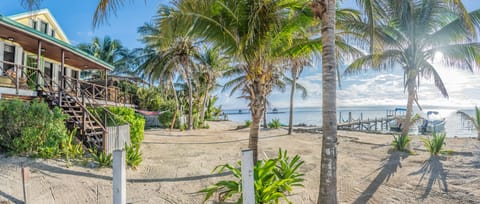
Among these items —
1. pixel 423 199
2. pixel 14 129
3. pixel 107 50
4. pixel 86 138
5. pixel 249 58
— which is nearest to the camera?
pixel 423 199

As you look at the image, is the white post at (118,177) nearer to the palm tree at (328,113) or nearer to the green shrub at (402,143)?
the palm tree at (328,113)

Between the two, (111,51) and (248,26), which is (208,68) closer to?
(248,26)

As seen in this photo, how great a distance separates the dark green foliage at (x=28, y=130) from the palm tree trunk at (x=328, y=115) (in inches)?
274

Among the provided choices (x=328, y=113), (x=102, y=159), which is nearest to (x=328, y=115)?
(x=328, y=113)

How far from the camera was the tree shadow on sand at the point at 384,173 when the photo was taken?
5039mm

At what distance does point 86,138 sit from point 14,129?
6.08ft

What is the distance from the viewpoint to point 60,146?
6.81 metres

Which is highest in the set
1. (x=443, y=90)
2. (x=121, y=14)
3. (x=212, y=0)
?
(x=212, y=0)

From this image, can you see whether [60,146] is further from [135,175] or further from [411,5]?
[411,5]

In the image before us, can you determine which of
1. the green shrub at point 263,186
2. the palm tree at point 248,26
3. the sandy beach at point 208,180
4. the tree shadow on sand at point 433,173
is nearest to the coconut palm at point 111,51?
the sandy beach at point 208,180

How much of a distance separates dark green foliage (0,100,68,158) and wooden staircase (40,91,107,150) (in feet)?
3.47

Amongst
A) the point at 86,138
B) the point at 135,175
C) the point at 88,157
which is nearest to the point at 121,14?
the point at 135,175

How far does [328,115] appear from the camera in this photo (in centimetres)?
370

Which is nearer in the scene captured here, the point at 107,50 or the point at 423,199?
the point at 423,199
